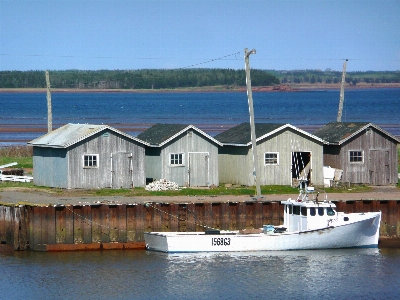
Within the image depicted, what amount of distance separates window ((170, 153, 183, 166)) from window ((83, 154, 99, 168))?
463 cm

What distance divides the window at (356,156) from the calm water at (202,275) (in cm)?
1321

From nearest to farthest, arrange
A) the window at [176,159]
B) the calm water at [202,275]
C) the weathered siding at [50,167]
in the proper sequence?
the calm water at [202,275]
the weathered siding at [50,167]
the window at [176,159]

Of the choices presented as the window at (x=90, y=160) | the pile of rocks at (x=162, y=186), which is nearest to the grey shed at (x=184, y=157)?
the pile of rocks at (x=162, y=186)

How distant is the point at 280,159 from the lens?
56.7 meters

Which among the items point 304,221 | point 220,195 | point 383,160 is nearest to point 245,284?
point 304,221

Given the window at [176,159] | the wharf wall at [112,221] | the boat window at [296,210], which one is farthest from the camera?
the window at [176,159]

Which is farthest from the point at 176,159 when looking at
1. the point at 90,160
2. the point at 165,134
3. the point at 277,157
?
the point at 277,157

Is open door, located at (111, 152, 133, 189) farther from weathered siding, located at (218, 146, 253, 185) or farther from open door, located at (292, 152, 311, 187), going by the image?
open door, located at (292, 152, 311, 187)

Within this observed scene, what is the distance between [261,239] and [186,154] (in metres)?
13.2

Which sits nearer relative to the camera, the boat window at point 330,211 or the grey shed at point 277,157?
the boat window at point 330,211

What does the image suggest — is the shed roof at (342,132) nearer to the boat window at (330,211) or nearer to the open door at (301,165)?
the open door at (301,165)

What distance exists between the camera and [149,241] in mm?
44281

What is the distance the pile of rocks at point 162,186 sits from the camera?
5309cm

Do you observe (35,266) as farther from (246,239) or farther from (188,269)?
(246,239)
